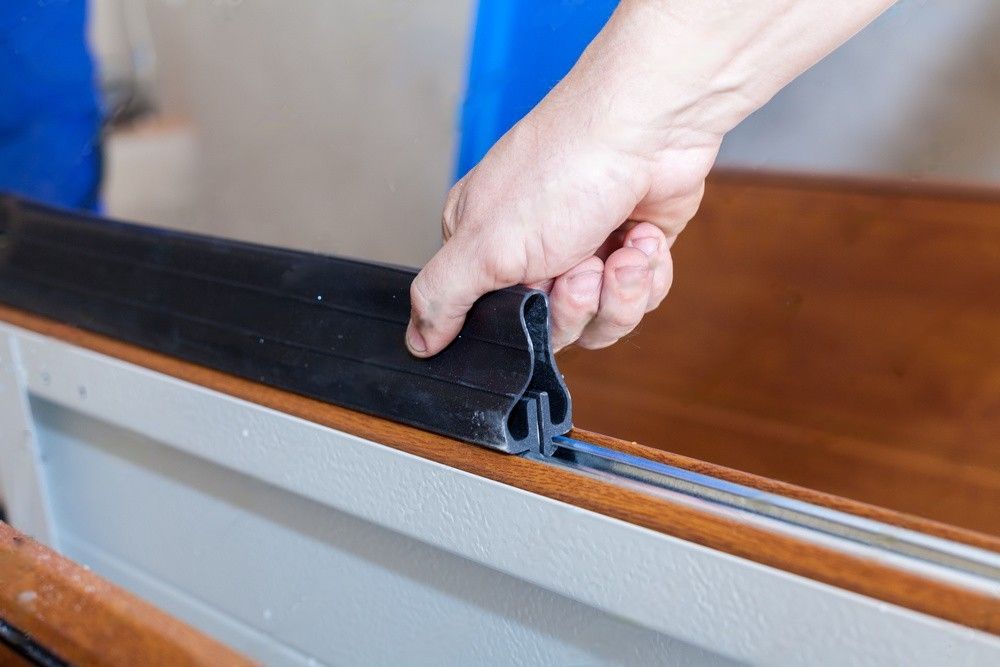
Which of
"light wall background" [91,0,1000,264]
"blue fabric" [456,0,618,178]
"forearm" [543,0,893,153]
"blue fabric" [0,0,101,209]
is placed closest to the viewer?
"forearm" [543,0,893,153]

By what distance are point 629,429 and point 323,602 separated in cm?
30

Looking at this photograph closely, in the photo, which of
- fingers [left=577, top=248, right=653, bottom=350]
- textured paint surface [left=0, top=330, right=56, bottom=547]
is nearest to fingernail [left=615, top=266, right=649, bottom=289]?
fingers [left=577, top=248, right=653, bottom=350]

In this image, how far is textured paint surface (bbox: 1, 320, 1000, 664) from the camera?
1.12 feet

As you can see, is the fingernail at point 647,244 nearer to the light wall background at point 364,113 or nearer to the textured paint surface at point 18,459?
the light wall background at point 364,113

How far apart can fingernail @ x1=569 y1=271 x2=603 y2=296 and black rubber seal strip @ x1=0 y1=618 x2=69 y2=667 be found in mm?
356

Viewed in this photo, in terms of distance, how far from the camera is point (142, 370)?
0.62 m

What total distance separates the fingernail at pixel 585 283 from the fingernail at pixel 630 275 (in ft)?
0.05

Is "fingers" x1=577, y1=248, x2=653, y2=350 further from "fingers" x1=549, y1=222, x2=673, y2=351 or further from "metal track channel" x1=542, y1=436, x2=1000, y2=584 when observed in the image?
"metal track channel" x1=542, y1=436, x2=1000, y2=584

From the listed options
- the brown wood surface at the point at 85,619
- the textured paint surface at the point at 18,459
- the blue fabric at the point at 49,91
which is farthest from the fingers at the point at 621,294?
the blue fabric at the point at 49,91

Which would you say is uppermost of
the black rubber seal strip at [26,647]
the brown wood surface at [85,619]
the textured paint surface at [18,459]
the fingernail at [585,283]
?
the fingernail at [585,283]

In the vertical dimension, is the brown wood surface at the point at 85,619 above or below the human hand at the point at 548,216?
below

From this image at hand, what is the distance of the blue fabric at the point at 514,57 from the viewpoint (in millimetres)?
647

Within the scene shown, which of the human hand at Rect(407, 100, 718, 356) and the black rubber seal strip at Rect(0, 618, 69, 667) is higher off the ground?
the human hand at Rect(407, 100, 718, 356)

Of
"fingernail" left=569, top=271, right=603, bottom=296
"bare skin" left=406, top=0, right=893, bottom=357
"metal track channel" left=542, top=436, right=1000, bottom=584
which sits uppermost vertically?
"bare skin" left=406, top=0, right=893, bottom=357
